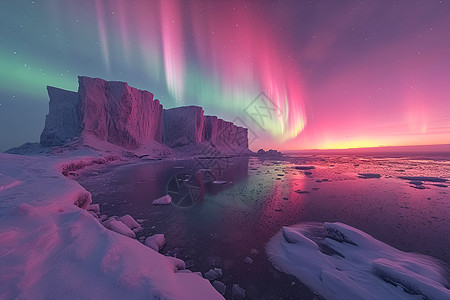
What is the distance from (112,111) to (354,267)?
131ft

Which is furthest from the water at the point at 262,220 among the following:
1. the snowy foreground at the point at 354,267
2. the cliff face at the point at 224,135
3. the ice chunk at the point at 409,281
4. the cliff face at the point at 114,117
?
the cliff face at the point at 224,135

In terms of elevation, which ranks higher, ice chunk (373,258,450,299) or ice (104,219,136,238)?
ice (104,219,136,238)

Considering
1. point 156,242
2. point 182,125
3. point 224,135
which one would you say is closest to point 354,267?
point 156,242

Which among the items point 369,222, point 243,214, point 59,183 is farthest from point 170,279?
point 369,222

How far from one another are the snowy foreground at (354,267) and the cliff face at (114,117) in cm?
3595

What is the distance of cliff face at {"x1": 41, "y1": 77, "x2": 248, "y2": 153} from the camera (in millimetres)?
29531

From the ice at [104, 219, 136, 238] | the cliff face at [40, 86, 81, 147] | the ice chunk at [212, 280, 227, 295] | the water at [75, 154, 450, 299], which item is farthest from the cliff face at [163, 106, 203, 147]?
the ice chunk at [212, 280, 227, 295]

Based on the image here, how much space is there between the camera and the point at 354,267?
290cm

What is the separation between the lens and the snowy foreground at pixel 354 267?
2.30 metres

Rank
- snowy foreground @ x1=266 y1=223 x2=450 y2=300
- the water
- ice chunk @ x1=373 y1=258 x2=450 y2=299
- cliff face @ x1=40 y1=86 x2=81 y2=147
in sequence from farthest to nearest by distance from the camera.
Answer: cliff face @ x1=40 y1=86 x2=81 y2=147, the water, snowy foreground @ x1=266 y1=223 x2=450 y2=300, ice chunk @ x1=373 y1=258 x2=450 y2=299

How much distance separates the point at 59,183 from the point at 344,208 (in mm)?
10122

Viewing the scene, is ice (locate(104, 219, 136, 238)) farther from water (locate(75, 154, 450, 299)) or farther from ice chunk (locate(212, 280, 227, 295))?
ice chunk (locate(212, 280, 227, 295))

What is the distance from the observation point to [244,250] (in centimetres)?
354

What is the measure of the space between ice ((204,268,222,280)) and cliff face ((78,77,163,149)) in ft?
116
